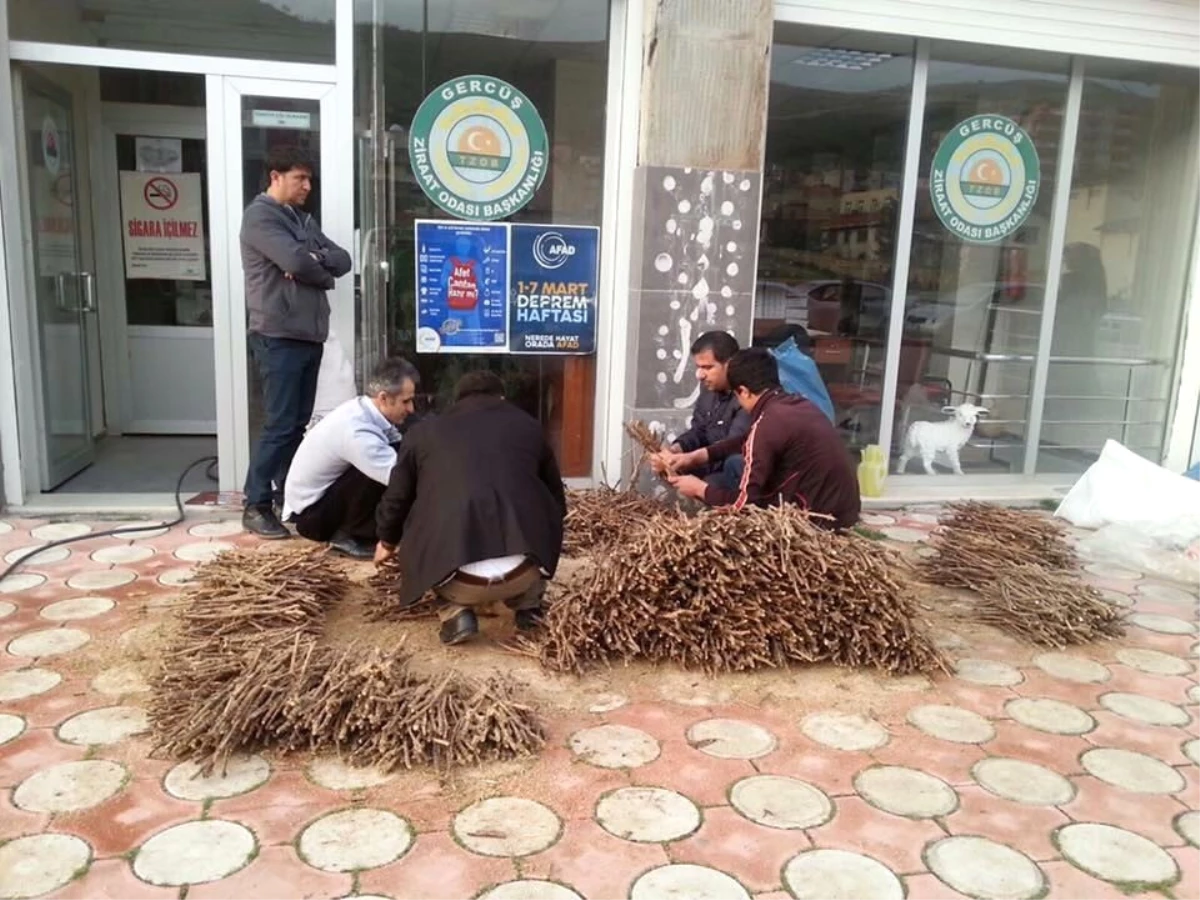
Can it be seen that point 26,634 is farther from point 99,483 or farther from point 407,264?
point 407,264

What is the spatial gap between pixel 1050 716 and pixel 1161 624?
1.36 m

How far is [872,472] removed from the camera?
6.34 meters

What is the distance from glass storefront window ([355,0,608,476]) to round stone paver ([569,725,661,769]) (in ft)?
9.95

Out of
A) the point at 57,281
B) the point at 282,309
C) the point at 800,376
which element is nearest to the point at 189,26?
the point at 57,281

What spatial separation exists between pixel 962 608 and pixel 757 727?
168cm

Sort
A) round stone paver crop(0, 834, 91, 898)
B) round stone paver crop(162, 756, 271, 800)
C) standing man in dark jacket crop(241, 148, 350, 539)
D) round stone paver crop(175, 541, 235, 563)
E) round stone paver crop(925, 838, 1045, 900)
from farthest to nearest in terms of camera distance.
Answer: standing man in dark jacket crop(241, 148, 350, 539), round stone paver crop(175, 541, 235, 563), round stone paver crop(162, 756, 271, 800), round stone paver crop(925, 838, 1045, 900), round stone paver crop(0, 834, 91, 898)

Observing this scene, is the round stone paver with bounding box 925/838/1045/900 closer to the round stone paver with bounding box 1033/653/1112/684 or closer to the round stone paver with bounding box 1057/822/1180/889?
the round stone paver with bounding box 1057/822/1180/889

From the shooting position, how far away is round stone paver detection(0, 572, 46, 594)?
4223 millimetres

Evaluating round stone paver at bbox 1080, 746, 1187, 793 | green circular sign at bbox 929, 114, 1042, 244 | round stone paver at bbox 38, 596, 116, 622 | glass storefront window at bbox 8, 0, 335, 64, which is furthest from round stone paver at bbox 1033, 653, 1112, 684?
glass storefront window at bbox 8, 0, 335, 64

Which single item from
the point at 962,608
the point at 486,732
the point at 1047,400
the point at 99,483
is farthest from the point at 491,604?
the point at 1047,400

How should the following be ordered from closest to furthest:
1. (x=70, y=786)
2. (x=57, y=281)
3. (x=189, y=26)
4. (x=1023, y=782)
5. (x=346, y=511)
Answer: (x=70, y=786) → (x=1023, y=782) → (x=346, y=511) → (x=189, y=26) → (x=57, y=281)

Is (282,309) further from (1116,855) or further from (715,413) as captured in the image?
(1116,855)

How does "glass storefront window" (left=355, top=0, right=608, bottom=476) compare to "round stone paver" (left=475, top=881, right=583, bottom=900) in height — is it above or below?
above

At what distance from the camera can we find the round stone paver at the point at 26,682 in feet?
10.7
